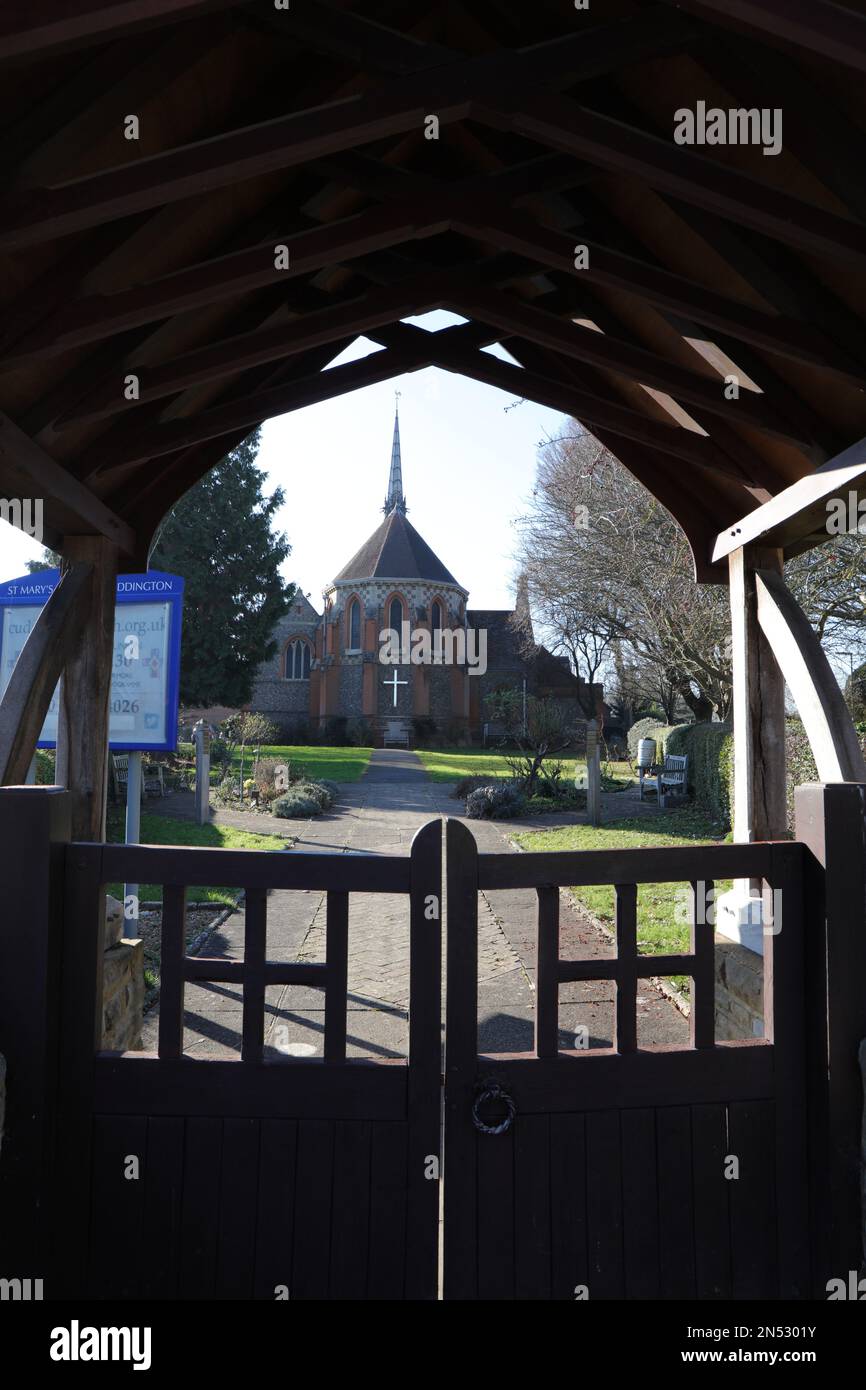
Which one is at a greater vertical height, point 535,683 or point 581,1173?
point 535,683

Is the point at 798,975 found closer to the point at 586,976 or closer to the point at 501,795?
the point at 586,976

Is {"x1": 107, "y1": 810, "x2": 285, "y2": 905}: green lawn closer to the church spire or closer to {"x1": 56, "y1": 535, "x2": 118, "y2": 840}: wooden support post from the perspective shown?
{"x1": 56, "y1": 535, "x2": 118, "y2": 840}: wooden support post

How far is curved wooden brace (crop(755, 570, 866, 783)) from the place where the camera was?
10.7 ft

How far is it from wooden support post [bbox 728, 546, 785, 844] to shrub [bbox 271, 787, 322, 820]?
10.8m

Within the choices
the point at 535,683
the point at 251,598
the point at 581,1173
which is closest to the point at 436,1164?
the point at 581,1173

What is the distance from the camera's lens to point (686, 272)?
360cm

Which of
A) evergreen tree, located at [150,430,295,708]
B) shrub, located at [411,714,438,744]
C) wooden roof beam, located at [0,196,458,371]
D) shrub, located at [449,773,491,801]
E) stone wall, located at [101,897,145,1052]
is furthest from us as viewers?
shrub, located at [411,714,438,744]

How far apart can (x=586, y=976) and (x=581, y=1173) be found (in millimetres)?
527

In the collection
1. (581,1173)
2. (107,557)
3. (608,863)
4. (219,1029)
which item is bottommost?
(219,1029)

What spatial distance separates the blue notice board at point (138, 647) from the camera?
5.66m

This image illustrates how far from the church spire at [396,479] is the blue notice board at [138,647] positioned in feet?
138
